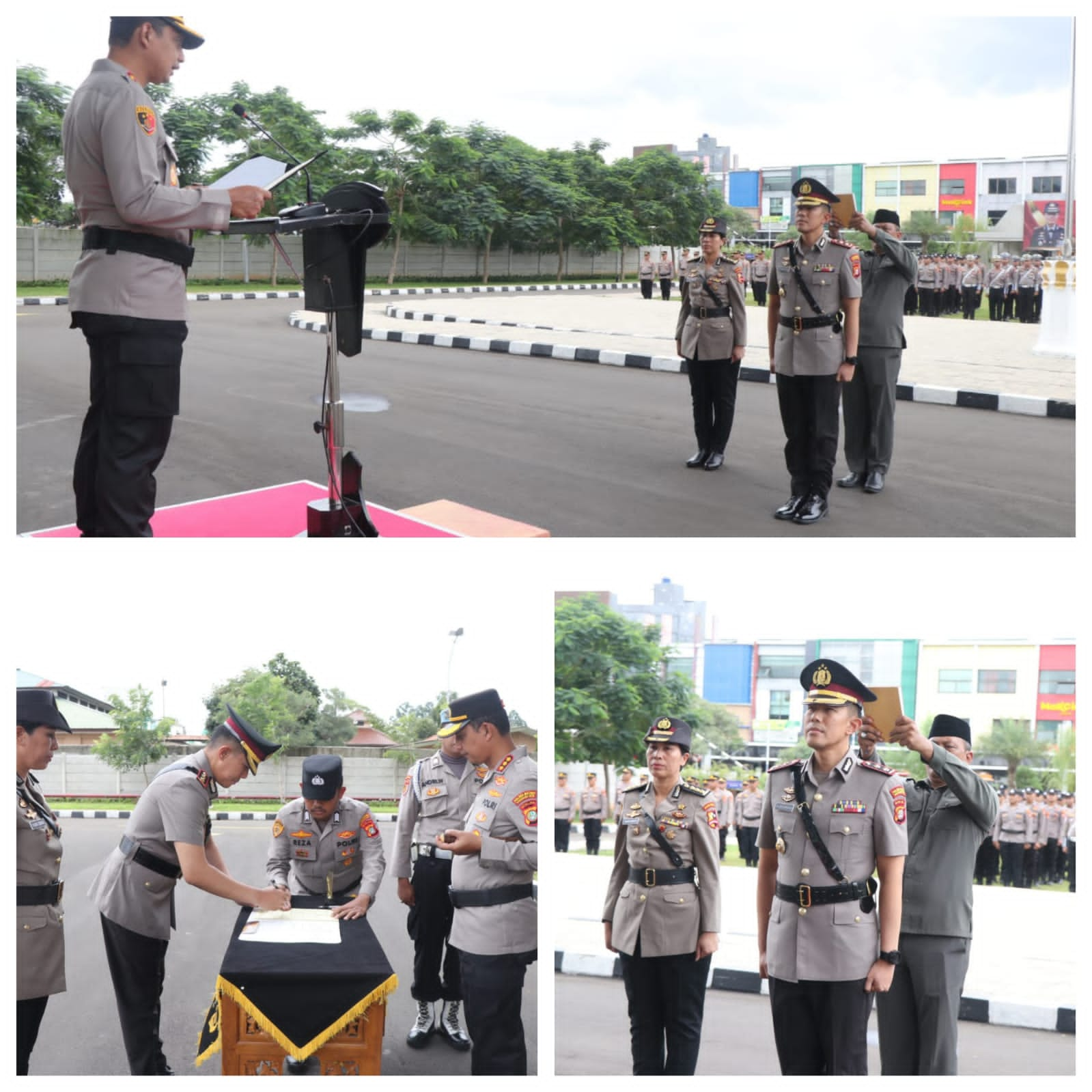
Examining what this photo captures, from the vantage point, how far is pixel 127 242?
299 centimetres

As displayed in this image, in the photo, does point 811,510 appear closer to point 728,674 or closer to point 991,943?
point 728,674

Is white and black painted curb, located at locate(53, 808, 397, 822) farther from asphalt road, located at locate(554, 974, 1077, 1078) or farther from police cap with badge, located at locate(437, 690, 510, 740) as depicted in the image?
asphalt road, located at locate(554, 974, 1077, 1078)

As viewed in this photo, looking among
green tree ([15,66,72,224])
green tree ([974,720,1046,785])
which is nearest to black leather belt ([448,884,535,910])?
green tree ([974,720,1046,785])

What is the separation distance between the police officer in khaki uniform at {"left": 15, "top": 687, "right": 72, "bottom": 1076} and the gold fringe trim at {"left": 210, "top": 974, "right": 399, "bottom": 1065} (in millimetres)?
442

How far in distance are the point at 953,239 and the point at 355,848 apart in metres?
23.3

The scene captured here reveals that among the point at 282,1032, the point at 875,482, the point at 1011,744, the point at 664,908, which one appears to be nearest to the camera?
the point at 282,1032

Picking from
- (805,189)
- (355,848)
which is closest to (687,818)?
(355,848)

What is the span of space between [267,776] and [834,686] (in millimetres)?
2147

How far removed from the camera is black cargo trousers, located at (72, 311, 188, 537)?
3.06m

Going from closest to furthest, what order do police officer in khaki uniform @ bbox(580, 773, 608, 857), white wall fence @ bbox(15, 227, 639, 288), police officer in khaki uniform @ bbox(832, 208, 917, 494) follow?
1. police officer in khaki uniform @ bbox(832, 208, 917, 494)
2. police officer in khaki uniform @ bbox(580, 773, 608, 857)
3. white wall fence @ bbox(15, 227, 639, 288)

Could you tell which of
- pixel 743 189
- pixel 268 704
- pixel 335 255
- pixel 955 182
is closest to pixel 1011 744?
pixel 268 704

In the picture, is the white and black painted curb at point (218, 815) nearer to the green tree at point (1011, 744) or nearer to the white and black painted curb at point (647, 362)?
the green tree at point (1011, 744)

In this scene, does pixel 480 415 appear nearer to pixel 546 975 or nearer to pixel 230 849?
pixel 230 849

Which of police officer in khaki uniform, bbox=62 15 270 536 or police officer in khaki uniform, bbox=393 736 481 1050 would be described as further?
police officer in khaki uniform, bbox=393 736 481 1050
